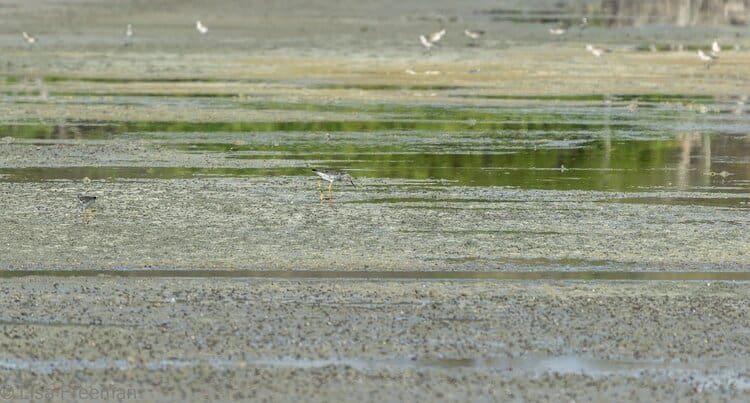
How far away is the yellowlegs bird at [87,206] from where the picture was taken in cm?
1552

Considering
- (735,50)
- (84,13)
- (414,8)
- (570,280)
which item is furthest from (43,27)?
(570,280)

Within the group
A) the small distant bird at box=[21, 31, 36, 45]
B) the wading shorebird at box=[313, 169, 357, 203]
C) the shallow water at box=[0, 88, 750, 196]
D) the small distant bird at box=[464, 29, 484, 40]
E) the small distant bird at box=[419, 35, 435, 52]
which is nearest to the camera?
the wading shorebird at box=[313, 169, 357, 203]

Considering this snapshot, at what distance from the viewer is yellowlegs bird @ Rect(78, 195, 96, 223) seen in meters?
15.5

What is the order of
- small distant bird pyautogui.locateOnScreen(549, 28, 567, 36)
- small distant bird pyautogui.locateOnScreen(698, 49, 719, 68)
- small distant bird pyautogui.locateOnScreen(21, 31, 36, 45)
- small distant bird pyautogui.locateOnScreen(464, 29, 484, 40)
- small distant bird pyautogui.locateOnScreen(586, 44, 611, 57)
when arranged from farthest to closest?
small distant bird pyautogui.locateOnScreen(549, 28, 567, 36) < small distant bird pyautogui.locateOnScreen(464, 29, 484, 40) < small distant bird pyautogui.locateOnScreen(21, 31, 36, 45) < small distant bird pyautogui.locateOnScreen(586, 44, 611, 57) < small distant bird pyautogui.locateOnScreen(698, 49, 719, 68)

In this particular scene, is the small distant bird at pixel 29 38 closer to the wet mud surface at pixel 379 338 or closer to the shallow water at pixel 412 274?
the shallow water at pixel 412 274

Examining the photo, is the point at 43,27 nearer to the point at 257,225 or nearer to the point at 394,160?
the point at 394,160

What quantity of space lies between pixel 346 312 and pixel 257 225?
391 cm

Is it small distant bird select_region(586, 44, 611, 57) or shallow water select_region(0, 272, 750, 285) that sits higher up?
shallow water select_region(0, 272, 750, 285)

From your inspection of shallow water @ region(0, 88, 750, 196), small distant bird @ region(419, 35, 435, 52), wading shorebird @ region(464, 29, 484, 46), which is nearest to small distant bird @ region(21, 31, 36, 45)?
small distant bird @ region(419, 35, 435, 52)

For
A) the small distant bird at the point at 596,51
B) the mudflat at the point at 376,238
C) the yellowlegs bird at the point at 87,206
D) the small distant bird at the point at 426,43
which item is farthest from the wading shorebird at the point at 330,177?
the small distant bird at the point at 426,43

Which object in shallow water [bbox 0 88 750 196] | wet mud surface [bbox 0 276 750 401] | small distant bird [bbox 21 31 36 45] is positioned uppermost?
small distant bird [bbox 21 31 36 45]

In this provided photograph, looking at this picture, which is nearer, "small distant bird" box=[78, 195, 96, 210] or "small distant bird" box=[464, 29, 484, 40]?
"small distant bird" box=[78, 195, 96, 210]

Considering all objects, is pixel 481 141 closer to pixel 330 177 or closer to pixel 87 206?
pixel 330 177

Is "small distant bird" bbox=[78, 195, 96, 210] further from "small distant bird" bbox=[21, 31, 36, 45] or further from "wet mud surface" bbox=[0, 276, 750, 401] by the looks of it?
"small distant bird" bbox=[21, 31, 36, 45]
